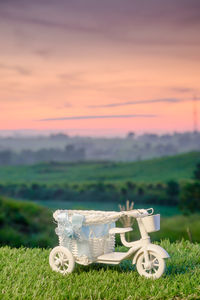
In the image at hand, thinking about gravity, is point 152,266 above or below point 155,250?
below

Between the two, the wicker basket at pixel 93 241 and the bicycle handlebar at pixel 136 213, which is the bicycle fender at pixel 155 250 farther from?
the wicker basket at pixel 93 241

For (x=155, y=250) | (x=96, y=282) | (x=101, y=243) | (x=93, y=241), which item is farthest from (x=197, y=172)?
(x=96, y=282)

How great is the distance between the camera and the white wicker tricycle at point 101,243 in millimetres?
4895

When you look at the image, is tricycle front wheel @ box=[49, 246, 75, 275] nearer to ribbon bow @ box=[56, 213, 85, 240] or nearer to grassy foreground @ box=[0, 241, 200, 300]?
grassy foreground @ box=[0, 241, 200, 300]

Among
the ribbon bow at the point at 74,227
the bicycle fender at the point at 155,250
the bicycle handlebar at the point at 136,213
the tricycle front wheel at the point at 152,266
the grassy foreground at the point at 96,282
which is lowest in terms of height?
the grassy foreground at the point at 96,282

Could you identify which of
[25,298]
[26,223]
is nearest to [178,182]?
[26,223]

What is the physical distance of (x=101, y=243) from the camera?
5234 mm

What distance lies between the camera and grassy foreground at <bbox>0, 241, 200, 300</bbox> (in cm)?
454

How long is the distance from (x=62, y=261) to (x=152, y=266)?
43.2 inches

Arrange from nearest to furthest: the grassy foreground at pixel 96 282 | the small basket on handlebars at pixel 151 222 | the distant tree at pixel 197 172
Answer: the grassy foreground at pixel 96 282 < the small basket on handlebars at pixel 151 222 < the distant tree at pixel 197 172

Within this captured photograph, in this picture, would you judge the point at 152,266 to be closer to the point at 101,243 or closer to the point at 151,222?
the point at 151,222

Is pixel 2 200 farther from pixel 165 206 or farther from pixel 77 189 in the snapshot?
pixel 165 206

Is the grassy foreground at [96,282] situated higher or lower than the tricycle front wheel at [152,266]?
lower

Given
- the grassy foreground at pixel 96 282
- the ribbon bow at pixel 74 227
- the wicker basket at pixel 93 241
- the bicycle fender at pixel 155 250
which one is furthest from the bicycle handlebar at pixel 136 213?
the grassy foreground at pixel 96 282
